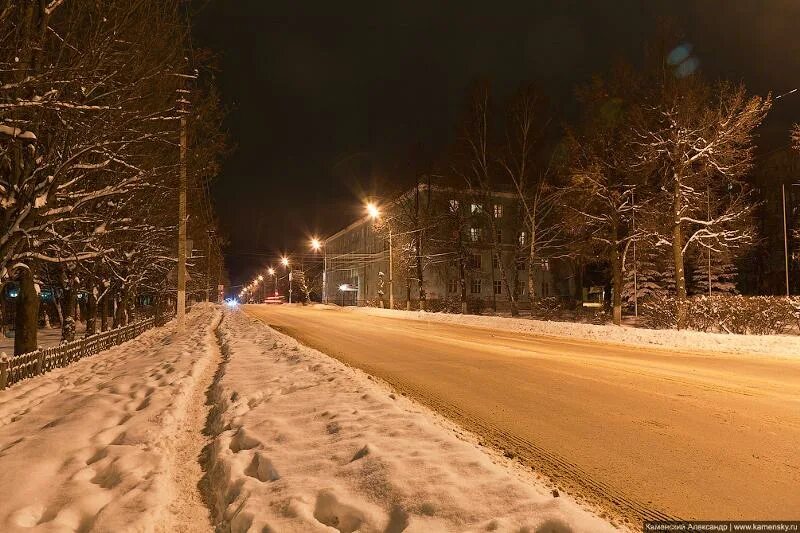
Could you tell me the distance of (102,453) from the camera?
557cm

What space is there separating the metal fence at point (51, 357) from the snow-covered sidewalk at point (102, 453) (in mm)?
252

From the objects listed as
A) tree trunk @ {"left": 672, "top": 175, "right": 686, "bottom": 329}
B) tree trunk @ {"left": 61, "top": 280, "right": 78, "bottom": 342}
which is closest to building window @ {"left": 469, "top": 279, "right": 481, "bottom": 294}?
tree trunk @ {"left": 672, "top": 175, "right": 686, "bottom": 329}

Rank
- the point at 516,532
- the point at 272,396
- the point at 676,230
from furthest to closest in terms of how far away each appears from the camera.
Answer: the point at 676,230
the point at 272,396
the point at 516,532

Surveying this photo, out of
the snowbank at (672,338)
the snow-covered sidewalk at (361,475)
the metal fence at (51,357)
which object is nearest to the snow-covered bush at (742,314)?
the snowbank at (672,338)

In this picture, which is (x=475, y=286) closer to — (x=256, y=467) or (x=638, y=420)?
(x=638, y=420)

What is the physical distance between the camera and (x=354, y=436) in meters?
5.73

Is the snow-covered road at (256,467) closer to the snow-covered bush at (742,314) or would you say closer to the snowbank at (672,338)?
the snowbank at (672,338)

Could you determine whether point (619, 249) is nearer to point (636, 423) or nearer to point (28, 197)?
point (636, 423)

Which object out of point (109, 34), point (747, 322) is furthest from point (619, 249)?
point (109, 34)

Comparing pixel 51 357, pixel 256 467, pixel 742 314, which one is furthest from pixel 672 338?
pixel 51 357

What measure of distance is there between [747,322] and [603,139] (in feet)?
36.5

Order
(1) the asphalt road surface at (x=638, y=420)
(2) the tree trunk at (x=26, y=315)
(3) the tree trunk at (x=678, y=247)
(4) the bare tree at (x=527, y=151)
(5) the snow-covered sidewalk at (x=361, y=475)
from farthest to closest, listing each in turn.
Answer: (4) the bare tree at (x=527, y=151)
(3) the tree trunk at (x=678, y=247)
(2) the tree trunk at (x=26, y=315)
(1) the asphalt road surface at (x=638, y=420)
(5) the snow-covered sidewalk at (x=361, y=475)

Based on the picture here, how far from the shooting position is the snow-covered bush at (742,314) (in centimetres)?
1939

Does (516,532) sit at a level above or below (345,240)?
below
